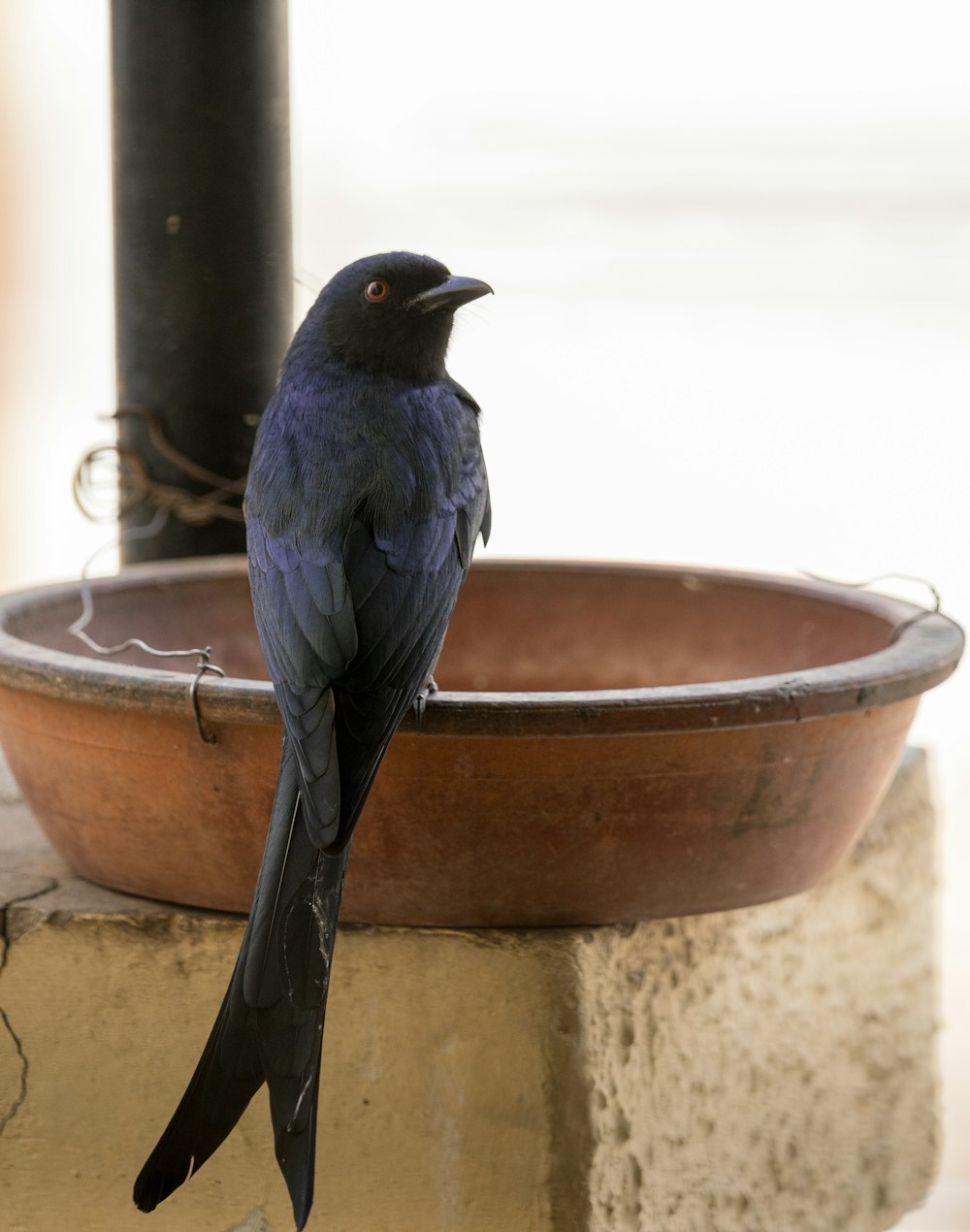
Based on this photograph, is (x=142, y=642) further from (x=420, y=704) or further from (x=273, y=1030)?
(x=273, y=1030)

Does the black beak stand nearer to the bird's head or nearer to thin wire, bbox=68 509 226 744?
→ the bird's head

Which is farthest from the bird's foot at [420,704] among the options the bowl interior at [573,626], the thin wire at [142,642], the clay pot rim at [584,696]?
the bowl interior at [573,626]

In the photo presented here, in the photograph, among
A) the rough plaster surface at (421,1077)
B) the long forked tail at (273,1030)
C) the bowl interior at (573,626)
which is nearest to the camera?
the long forked tail at (273,1030)

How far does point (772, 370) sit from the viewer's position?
818 cm

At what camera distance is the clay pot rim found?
2012mm

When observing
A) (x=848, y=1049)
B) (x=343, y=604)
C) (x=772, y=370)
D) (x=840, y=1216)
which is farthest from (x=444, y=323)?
(x=772, y=370)

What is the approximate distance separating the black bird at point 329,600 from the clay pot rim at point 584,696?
0.27 ft

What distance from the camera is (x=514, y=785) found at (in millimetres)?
2062

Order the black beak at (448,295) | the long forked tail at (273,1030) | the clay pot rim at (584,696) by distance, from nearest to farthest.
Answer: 1. the long forked tail at (273,1030)
2. the clay pot rim at (584,696)
3. the black beak at (448,295)

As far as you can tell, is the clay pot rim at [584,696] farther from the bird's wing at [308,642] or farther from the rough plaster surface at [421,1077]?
the rough plaster surface at [421,1077]

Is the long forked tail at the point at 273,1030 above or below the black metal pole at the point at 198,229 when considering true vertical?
below

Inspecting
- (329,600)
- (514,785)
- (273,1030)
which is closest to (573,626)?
(514,785)

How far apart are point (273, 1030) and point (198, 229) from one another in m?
1.69

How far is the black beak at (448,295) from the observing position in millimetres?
2256
